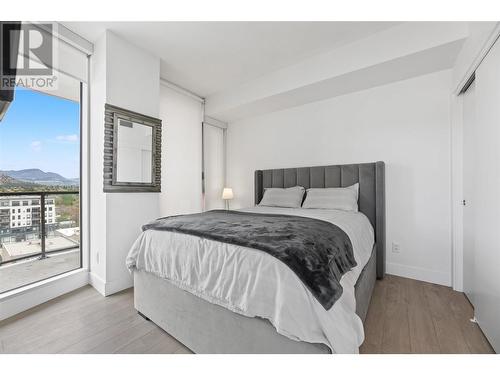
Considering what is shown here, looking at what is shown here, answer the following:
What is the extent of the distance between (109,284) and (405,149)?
141 inches

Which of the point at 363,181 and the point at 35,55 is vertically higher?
the point at 35,55

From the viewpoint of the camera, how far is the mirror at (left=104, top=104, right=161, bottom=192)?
2.26 meters

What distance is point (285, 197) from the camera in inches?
120

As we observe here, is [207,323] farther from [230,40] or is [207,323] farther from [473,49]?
[473,49]

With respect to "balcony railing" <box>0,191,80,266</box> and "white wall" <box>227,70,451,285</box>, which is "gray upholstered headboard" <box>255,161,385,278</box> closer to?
"white wall" <box>227,70,451,285</box>

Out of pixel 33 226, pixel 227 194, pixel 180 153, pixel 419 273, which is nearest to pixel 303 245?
pixel 419 273

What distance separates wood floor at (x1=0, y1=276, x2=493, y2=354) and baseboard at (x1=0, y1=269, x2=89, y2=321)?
64mm

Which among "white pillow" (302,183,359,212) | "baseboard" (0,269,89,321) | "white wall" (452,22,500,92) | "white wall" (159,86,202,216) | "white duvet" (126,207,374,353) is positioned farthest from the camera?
"white wall" (159,86,202,216)

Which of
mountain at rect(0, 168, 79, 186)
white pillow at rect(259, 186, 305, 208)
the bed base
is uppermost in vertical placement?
mountain at rect(0, 168, 79, 186)

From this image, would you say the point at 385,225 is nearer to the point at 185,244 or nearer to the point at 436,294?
the point at 436,294

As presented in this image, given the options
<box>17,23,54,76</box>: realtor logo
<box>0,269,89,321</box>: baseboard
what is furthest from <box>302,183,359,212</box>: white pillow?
<box>17,23,54,76</box>: realtor logo

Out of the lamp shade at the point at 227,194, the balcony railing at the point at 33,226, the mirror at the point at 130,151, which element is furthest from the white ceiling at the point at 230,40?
the balcony railing at the point at 33,226

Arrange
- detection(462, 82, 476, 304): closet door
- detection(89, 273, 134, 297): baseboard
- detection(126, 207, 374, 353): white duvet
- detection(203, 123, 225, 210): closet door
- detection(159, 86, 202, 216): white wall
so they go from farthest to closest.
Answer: detection(203, 123, 225, 210): closet door, detection(159, 86, 202, 216): white wall, detection(89, 273, 134, 297): baseboard, detection(462, 82, 476, 304): closet door, detection(126, 207, 374, 353): white duvet

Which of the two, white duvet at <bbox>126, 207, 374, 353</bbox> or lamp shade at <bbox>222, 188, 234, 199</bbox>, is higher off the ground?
lamp shade at <bbox>222, 188, 234, 199</bbox>
